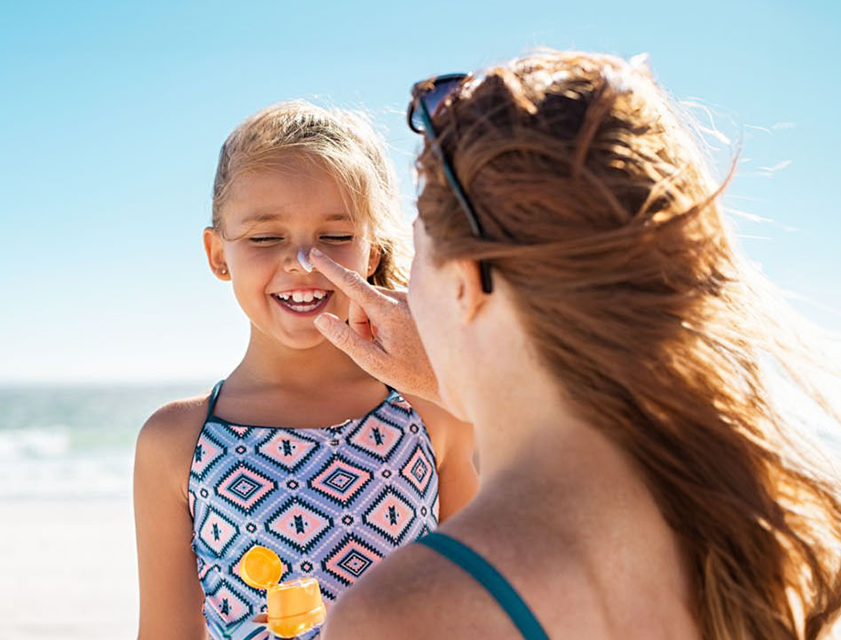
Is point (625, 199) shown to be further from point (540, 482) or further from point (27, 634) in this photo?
point (27, 634)

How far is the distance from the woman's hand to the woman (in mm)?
790

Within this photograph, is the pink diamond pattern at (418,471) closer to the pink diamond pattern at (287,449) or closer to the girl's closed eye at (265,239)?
the pink diamond pattern at (287,449)

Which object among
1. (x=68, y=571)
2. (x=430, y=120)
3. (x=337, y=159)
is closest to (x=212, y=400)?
(x=337, y=159)

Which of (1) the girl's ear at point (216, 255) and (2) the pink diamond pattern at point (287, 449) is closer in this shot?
(2) the pink diamond pattern at point (287, 449)

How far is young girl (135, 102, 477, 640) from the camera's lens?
2453mm

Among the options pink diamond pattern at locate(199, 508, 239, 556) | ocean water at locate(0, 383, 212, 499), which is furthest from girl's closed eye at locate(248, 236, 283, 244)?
ocean water at locate(0, 383, 212, 499)

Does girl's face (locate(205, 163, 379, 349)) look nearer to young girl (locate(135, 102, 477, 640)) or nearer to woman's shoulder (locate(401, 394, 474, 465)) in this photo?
young girl (locate(135, 102, 477, 640))

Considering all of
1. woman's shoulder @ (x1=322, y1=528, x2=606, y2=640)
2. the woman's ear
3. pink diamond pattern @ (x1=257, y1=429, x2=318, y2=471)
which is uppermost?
the woman's ear

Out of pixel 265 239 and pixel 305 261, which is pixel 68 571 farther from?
pixel 305 261

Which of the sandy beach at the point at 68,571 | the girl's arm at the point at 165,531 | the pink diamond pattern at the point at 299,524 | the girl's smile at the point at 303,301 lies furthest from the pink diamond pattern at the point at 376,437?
the sandy beach at the point at 68,571

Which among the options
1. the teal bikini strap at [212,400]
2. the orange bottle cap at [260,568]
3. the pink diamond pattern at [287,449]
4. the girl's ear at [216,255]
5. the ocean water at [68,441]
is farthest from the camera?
the ocean water at [68,441]

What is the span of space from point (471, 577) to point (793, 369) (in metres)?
0.78

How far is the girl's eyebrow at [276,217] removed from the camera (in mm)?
2568

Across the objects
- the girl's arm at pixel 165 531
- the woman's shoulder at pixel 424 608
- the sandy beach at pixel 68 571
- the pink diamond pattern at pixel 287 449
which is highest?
the woman's shoulder at pixel 424 608
